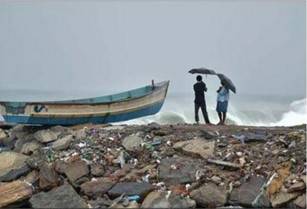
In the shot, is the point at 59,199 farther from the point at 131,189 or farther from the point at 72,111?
the point at 72,111

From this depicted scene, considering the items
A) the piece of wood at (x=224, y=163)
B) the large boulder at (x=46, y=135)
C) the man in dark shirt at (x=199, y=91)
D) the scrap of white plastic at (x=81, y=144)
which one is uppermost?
the man in dark shirt at (x=199, y=91)

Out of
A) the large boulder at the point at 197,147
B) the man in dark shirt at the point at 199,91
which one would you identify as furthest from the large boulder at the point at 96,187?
the man in dark shirt at the point at 199,91

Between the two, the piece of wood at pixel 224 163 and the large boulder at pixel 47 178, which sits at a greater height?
the piece of wood at pixel 224 163

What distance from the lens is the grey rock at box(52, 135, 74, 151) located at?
916 cm

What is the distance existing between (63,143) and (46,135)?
39.5 inches

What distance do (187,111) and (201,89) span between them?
22803mm

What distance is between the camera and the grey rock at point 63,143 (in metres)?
9.16

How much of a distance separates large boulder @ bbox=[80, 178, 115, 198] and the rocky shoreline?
0.02 metres

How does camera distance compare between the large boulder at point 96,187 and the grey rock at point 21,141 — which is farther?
the grey rock at point 21,141

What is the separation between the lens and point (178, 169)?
7633 millimetres

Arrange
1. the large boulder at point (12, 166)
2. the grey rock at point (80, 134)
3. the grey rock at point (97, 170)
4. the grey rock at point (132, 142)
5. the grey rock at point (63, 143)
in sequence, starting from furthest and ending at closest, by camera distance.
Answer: the grey rock at point (80, 134)
the grey rock at point (63, 143)
the grey rock at point (132, 142)
the large boulder at point (12, 166)
the grey rock at point (97, 170)

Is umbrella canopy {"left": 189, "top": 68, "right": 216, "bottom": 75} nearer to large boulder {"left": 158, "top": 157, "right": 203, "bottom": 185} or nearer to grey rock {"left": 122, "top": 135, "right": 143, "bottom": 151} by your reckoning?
grey rock {"left": 122, "top": 135, "right": 143, "bottom": 151}

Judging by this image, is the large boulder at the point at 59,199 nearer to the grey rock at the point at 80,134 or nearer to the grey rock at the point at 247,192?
the grey rock at the point at 247,192

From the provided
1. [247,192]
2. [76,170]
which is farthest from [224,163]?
[76,170]
